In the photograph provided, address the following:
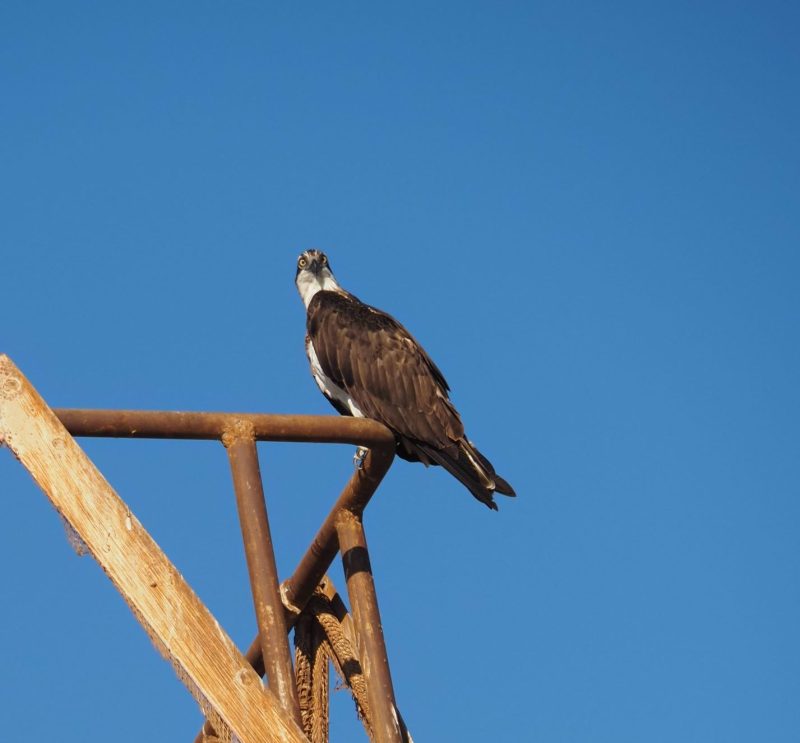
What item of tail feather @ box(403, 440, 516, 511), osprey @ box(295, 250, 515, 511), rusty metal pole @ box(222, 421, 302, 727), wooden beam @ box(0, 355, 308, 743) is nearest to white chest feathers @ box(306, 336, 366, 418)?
osprey @ box(295, 250, 515, 511)

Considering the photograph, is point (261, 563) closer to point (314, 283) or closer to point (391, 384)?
point (391, 384)

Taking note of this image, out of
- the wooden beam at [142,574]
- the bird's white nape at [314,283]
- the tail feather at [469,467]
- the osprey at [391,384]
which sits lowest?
the wooden beam at [142,574]

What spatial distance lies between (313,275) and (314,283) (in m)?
0.08

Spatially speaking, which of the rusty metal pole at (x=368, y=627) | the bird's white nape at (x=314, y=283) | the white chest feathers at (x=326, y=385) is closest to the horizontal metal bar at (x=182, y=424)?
the rusty metal pole at (x=368, y=627)

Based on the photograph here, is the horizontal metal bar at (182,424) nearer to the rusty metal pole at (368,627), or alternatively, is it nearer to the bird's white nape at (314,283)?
the rusty metal pole at (368,627)

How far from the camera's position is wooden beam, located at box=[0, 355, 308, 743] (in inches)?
143

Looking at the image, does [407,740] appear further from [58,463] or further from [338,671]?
[58,463]

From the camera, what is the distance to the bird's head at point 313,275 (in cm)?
990

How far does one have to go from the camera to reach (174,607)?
373 centimetres

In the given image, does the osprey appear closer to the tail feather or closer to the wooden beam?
the tail feather

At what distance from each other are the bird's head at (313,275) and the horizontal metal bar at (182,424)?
493 cm

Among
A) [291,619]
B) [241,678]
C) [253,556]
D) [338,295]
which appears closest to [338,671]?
[291,619]

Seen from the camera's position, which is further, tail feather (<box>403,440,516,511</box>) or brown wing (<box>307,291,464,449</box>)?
brown wing (<box>307,291,464,449</box>)

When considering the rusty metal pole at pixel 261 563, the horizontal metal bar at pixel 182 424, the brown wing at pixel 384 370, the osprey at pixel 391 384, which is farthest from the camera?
the brown wing at pixel 384 370
